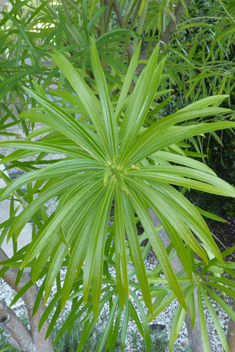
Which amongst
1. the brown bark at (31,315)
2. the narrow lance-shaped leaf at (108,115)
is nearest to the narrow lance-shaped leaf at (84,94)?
the narrow lance-shaped leaf at (108,115)

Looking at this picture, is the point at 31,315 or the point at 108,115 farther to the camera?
the point at 31,315

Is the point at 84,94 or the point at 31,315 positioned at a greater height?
the point at 84,94

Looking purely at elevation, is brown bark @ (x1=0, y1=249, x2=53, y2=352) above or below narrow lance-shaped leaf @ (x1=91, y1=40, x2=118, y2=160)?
below

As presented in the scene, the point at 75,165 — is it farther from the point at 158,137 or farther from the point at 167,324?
the point at 167,324

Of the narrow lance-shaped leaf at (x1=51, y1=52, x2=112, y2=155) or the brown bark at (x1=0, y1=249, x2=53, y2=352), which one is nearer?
the narrow lance-shaped leaf at (x1=51, y1=52, x2=112, y2=155)

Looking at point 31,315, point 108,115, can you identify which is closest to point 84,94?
point 108,115

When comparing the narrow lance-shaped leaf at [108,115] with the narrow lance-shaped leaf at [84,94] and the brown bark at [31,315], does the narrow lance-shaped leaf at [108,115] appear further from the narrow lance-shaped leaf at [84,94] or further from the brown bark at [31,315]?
the brown bark at [31,315]

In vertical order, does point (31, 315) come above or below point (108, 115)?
below

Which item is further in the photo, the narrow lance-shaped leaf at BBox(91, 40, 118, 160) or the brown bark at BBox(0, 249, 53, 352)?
the brown bark at BBox(0, 249, 53, 352)

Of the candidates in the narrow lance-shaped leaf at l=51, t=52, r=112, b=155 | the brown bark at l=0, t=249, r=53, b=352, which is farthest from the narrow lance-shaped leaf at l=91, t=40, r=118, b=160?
the brown bark at l=0, t=249, r=53, b=352

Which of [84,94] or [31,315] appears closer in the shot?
[84,94]

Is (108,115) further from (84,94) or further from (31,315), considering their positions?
(31,315)

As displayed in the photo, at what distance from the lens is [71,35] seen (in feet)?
Result: 2.39

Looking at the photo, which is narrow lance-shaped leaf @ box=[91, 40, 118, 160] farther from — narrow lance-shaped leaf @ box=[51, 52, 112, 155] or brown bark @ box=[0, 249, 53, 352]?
brown bark @ box=[0, 249, 53, 352]
